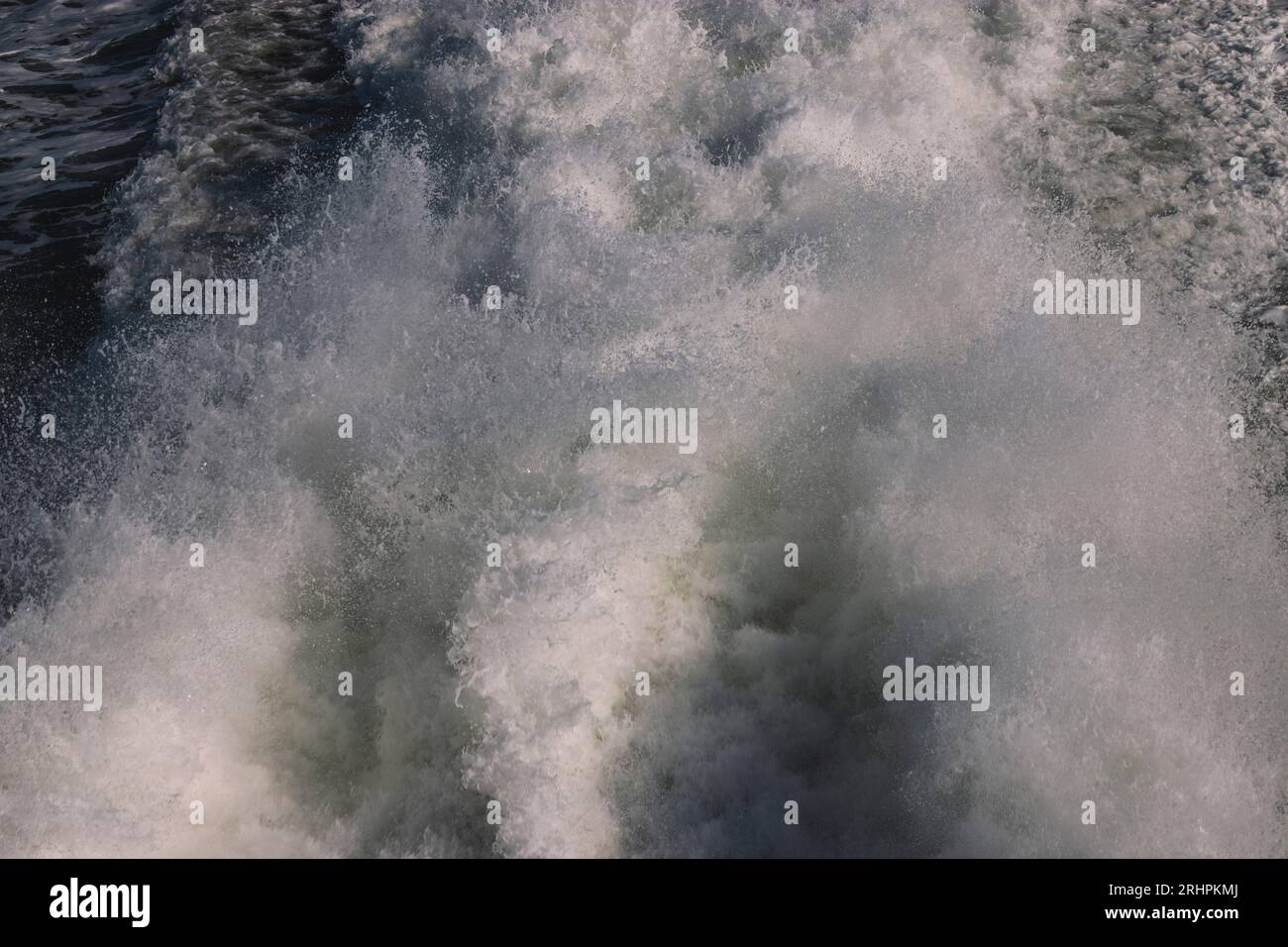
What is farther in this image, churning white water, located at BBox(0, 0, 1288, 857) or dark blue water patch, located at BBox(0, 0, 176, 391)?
dark blue water patch, located at BBox(0, 0, 176, 391)

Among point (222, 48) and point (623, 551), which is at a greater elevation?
point (222, 48)

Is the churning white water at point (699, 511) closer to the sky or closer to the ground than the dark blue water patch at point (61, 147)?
closer to the ground

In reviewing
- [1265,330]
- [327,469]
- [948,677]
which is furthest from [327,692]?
[1265,330]

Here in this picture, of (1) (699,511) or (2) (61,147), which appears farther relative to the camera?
(2) (61,147)

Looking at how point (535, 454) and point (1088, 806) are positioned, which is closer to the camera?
point (1088, 806)

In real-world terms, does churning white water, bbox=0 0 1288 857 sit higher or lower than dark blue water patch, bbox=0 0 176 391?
lower

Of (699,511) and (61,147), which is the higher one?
(61,147)

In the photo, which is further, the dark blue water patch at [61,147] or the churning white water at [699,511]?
the dark blue water patch at [61,147]

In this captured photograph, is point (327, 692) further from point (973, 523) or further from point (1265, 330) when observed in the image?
point (1265, 330)
